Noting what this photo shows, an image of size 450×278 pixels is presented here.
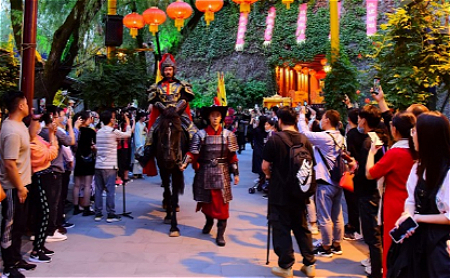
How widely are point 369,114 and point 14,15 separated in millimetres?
7746

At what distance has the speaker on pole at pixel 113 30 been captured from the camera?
1147 centimetres

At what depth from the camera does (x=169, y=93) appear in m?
7.02

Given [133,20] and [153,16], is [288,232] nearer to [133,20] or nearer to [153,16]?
[153,16]

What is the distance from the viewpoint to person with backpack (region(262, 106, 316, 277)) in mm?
4609

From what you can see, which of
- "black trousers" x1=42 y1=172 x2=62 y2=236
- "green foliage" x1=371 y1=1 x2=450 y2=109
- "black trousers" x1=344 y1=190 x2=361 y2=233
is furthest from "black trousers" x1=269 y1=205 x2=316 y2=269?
"black trousers" x1=42 y1=172 x2=62 y2=236

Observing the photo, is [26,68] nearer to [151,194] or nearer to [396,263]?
[151,194]

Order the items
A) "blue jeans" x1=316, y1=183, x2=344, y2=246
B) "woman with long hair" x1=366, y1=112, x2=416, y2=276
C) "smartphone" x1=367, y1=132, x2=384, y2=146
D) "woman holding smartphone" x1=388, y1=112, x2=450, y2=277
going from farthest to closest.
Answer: "blue jeans" x1=316, y1=183, x2=344, y2=246, "smartphone" x1=367, y1=132, x2=384, y2=146, "woman with long hair" x1=366, y1=112, x2=416, y2=276, "woman holding smartphone" x1=388, y1=112, x2=450, y2=277

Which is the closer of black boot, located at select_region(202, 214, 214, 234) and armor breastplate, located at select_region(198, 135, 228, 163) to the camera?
armor breastplate, located at select_region(198, 135, 228, 163)

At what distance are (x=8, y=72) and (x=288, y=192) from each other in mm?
4954

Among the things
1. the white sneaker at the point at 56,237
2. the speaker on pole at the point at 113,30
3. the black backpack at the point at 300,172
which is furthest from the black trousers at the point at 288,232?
the speaker on pole at the point at 113,30

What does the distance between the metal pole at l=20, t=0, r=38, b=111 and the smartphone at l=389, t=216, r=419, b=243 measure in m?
4.84

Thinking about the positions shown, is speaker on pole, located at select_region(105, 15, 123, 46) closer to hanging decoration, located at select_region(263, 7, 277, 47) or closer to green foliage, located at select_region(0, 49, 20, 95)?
green foliage, located at select_region(0, 49, 20, 95)

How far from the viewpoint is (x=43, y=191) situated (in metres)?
5.25

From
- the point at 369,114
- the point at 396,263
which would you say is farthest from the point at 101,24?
the point at 396,263
